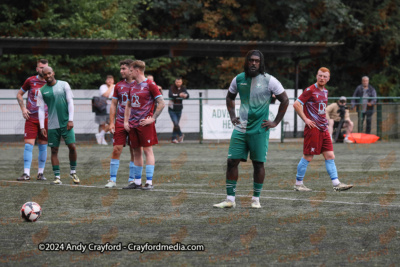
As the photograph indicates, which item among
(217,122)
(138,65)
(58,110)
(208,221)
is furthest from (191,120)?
(208,221)

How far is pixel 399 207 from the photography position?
9078 millimetres

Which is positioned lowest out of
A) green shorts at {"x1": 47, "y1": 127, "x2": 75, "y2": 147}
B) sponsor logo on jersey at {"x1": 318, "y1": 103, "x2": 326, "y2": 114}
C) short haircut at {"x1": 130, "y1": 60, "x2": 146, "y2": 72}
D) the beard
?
green shorts at {"x1": 47, "y1": 127, "x2": 75, "y2": 147}

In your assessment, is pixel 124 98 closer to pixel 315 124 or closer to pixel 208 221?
pixel 315 124

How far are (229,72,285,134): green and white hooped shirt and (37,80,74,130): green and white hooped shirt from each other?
170 inches

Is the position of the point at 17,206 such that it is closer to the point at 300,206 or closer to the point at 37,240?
the point at 37,240

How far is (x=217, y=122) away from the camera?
25453 millimetres

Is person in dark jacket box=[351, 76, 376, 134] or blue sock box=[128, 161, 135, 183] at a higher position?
person in dark jacket box=[351, 76, 376, 134]

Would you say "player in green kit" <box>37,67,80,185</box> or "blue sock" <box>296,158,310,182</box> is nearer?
"blue sock" <box>296,158,310,182</box>

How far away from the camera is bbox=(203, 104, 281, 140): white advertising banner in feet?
83.1

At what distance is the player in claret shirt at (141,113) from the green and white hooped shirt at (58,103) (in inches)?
56.0

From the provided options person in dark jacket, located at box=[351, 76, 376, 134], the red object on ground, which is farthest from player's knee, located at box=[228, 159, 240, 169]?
person in dark jacket, located at box=[351, 76, 376, 134]

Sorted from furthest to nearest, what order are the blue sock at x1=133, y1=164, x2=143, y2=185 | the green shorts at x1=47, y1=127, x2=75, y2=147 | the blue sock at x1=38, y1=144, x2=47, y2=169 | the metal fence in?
1. the metal fence
2. the blue sock at x1=38, y1=144, x2=47, y2=169
3. the green shorts at x1=47, y1=127, x2=75, y2=147
4. the blue sock at x1=133, y1=164, x2=143, y2=185

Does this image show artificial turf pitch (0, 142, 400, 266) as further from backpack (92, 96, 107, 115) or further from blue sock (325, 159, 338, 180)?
backpack (92, 96, 107, 115)

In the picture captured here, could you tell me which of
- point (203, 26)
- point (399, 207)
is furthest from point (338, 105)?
point (399, 207)
